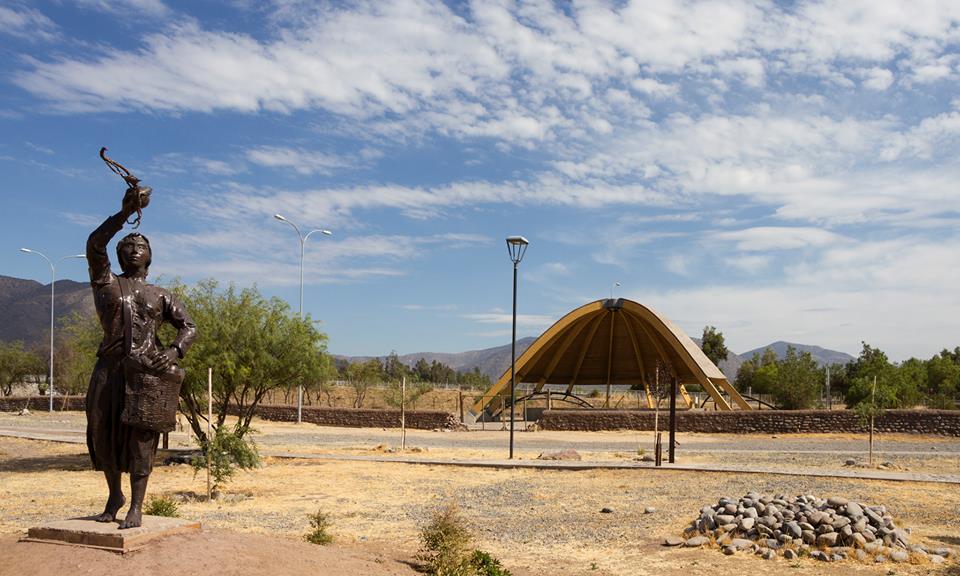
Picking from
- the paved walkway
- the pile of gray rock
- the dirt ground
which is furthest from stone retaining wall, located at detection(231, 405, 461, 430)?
the pile of gray rock

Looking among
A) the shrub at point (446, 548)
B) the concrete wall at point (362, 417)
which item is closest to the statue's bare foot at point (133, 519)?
the shrub at point (446, 548)

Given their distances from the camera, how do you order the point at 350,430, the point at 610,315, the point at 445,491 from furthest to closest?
the point at 610,315, the point at 350,430, the point at 445,491

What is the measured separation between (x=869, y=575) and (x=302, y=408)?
3519cm

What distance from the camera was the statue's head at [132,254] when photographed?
8.02 metres

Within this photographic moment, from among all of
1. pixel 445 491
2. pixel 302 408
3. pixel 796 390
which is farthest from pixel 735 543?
pixel 796 390

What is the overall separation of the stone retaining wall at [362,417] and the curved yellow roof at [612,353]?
4649 mm

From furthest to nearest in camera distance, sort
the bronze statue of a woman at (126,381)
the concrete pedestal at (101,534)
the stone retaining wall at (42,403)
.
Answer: the stone retaining wall at (42,403) → the bronze statue of a woman at (126,381) → the concrete pedestal at (101,534)

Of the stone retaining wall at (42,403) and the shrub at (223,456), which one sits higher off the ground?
the shrub at (223,456)

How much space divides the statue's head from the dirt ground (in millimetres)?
2760

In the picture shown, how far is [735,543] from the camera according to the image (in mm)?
11242

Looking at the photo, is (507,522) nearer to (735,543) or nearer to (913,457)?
(735,543)

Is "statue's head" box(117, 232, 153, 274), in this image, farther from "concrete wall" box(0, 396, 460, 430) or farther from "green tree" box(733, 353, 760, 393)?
"green tree" box(733, 353, 760, 393)

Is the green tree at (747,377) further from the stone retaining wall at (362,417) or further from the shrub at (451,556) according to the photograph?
the shrub at (451,556)

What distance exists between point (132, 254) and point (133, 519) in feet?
8.64
